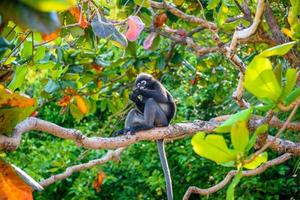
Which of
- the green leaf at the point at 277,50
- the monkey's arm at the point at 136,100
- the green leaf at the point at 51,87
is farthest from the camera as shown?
the monkey's arm at the point at 136,100

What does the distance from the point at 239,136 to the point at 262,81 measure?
0.38ft

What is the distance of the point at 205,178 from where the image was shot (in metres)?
7.64

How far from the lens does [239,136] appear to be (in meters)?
1.09

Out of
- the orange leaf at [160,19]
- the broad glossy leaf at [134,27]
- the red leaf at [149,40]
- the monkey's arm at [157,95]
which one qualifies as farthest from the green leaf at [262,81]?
the monkey's arm at [157,95]

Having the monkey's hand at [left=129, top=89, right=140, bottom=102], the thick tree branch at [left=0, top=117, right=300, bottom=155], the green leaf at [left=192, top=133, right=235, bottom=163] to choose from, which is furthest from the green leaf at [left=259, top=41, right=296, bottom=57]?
the monkey's hand at [left=129, top=89, right=140, bottom=102]

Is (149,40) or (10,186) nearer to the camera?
(10,186)

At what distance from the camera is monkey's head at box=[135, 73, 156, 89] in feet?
17.6

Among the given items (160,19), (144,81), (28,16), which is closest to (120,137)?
(160,19)

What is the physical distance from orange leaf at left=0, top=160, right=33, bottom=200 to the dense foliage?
19cm

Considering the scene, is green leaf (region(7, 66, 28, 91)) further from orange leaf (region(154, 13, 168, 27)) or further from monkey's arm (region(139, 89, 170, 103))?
monkey's arm (region(139, 89, 170, 103))

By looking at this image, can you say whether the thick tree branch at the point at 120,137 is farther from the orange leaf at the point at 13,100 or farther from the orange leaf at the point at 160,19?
the orange leaf at the point at 160,19

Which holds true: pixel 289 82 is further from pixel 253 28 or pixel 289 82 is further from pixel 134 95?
pixel 134 95

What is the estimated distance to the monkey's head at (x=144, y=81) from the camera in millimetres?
5378

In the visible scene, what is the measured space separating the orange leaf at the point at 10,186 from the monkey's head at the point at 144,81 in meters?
4.03
